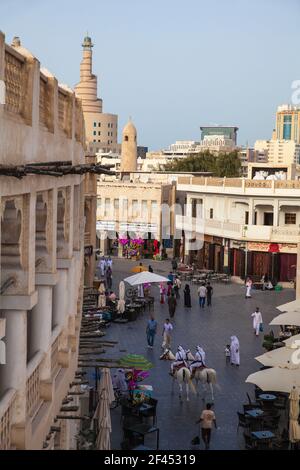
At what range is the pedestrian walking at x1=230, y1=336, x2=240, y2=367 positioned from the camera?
21.1m

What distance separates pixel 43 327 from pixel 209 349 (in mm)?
16098

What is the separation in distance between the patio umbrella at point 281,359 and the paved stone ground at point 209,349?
1.23 metres

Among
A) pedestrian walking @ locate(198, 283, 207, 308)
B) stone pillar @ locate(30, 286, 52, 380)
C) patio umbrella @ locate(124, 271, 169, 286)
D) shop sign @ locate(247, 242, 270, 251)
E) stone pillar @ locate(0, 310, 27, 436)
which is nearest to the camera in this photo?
stone pillar @ locate(0, 310, 27, 436)

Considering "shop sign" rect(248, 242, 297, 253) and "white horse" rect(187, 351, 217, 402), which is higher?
"shop sign" rect(248, 242, 297, 253)

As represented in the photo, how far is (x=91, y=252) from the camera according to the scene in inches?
1324

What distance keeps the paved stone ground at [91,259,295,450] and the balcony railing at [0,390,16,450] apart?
8581mm

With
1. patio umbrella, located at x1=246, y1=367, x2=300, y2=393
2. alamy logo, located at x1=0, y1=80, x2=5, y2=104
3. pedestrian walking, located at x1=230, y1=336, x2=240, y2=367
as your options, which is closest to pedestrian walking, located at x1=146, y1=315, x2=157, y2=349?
pedestrian walking, located at x1=230, y1=336, x2=240, y2=367

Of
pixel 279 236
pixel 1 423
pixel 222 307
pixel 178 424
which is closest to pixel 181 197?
pixel 279 236

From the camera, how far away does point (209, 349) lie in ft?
78.0

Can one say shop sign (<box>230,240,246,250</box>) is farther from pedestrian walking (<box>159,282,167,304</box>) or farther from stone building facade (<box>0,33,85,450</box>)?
stone building facade (<box>0,33,85,450</box>)

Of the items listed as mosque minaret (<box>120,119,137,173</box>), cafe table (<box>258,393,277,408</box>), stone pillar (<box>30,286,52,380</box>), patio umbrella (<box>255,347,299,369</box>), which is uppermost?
mosque minaret (<box>120,119,137,173</box>)

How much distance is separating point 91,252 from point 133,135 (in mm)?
45081

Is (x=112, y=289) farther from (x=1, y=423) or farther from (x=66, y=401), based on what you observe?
(x=1, y=423)

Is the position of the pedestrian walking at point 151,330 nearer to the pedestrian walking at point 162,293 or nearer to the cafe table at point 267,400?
the cafe table at point 267,400
